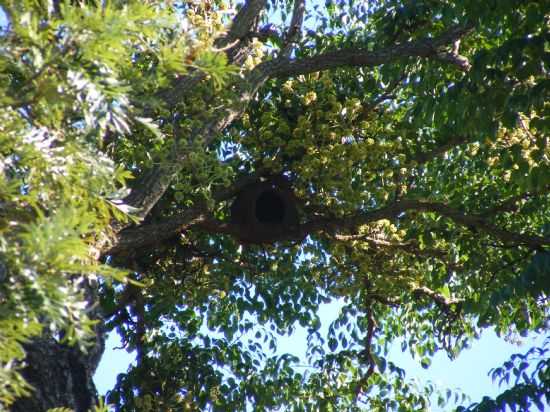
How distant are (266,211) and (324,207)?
18.2 inches

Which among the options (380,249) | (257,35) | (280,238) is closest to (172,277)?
(280,238)

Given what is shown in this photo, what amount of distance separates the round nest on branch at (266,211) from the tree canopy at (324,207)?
0.01m

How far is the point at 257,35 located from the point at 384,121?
1.28 metres

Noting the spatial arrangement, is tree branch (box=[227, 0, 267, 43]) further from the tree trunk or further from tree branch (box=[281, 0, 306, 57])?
the tree trunk

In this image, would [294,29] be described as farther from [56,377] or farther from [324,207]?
[56,377]

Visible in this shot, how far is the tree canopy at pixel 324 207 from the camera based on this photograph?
238 inches

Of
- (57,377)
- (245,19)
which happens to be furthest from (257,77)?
(57,377)

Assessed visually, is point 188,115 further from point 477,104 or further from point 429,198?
point 429,198

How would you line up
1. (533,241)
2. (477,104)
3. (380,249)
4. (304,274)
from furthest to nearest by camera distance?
(304,274), (380,249), (533,241), (477,104)

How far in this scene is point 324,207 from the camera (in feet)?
25.2

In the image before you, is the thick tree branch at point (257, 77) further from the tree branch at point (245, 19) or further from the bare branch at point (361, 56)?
Answer: the tree branch at point (245, 19)

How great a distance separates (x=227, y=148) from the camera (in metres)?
8.34

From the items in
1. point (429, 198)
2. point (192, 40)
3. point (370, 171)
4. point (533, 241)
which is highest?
point (429, 198)

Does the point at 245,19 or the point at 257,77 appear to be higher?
the point at 245,19
